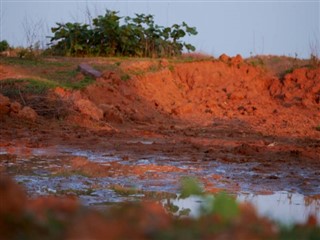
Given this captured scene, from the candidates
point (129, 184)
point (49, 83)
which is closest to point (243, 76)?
point (49, 83)

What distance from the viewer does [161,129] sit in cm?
1352

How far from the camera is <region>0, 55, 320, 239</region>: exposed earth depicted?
8.12m

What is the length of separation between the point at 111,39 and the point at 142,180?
490 inches

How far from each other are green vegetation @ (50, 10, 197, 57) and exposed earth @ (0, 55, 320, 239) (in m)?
1.40

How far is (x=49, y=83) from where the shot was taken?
14750 mm

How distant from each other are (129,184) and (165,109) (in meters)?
8.45

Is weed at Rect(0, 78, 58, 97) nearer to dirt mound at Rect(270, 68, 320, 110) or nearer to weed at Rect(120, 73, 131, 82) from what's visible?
weed at Rect(120, 73, 131, 82)

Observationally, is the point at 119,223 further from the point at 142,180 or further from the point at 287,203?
the point at 142,180

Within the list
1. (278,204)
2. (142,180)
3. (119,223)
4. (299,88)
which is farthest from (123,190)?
(299,88)

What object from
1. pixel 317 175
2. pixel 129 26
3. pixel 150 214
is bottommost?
pixel 317 175

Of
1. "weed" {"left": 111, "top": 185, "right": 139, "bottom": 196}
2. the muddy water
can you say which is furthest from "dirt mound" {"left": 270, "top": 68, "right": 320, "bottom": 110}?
"weed" {"left": 111, "top": 185, "right": 139, "bottom": 196}

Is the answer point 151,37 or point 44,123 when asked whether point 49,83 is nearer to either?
point 44,123

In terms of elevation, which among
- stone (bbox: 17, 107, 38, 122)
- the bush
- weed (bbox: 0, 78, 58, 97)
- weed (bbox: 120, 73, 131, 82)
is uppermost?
the bush

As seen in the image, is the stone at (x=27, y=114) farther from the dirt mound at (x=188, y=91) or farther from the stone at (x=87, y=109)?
the dirt mound at (x=188, y=91)
